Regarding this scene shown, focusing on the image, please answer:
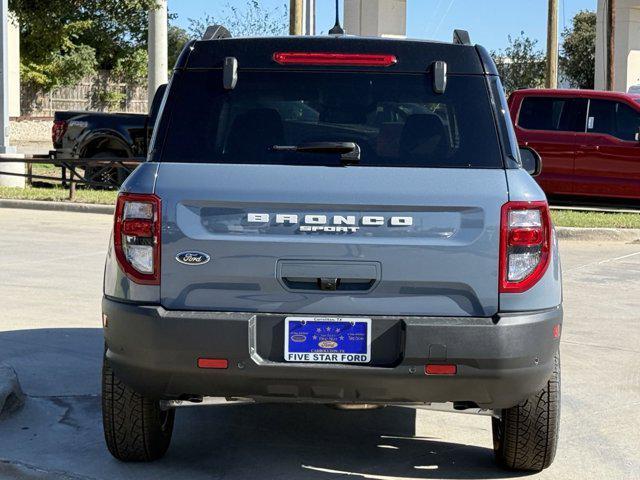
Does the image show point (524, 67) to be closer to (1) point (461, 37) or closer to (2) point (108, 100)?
(2) point (108, 100)

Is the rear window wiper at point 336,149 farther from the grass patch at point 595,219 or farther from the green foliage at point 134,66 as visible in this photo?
the green foliage at point 134,66

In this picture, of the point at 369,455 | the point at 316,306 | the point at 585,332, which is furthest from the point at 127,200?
the point at 585,332

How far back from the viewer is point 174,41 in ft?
188

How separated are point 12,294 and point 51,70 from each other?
36487 millimetres

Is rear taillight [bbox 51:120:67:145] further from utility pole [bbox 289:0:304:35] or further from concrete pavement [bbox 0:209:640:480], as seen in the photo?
concrete pavement [bbox 0:209:640:480]

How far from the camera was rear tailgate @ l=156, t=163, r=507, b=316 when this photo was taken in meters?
4.68

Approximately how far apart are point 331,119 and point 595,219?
485 inches

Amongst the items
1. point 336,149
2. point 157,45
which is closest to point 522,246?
point 336,149

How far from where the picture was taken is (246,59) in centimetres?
506

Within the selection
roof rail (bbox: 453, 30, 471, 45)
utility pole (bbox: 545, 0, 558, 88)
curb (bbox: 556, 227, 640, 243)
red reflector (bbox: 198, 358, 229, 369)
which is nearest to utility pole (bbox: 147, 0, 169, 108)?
utility pole (bbox: 545, 0, 558, 88)

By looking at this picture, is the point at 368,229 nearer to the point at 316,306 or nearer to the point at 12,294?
the point at 316,306

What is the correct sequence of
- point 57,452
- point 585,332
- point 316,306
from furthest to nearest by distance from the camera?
point 585,332 < point 57,452 < point 316,306

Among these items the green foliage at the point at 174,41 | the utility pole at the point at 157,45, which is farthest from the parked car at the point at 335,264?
the green foliage at the point at 174,41

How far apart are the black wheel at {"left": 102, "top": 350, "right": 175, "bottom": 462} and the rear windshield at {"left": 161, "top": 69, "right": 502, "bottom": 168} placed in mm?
1068
